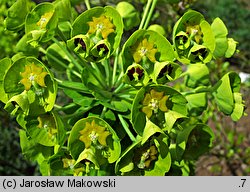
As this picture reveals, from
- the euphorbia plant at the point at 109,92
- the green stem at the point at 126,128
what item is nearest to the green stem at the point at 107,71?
the euphorbia plant at the point at 109,92

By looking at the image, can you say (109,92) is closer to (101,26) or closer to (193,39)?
(101,26)

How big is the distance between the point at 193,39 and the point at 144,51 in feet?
0.82

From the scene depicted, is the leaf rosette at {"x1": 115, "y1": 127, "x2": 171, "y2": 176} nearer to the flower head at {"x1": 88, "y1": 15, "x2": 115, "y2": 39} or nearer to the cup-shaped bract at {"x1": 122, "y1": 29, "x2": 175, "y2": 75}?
the cup-shaped bract at {"x1": 122, "y1": 29, "x2": 175, "y2": 75}

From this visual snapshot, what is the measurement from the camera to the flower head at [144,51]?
6.77 feet

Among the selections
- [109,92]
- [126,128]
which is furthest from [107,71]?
[126,128]

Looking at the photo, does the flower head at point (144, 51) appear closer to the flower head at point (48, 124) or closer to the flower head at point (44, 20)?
the flower head at point (44, 20)

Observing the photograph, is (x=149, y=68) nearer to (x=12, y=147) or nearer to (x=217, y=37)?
(x=217, y=37)

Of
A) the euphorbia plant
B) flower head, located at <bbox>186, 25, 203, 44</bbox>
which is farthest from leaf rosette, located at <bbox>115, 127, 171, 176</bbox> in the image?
flower head, located at <bbox>186, 25, 203, 44</bbox>

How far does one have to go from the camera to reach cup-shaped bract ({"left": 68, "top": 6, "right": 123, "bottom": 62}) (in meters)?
2.03

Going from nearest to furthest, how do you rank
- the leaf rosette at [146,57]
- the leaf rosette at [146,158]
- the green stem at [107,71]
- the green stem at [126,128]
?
the leaf rosette at [146,57]
the leaf rosette at [146,158]
the green stem at [126,128]
the green stem at [107,71]

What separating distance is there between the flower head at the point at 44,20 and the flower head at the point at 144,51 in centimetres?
41

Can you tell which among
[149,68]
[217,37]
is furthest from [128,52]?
[217,37]

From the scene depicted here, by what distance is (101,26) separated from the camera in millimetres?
2082

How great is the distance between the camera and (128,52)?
2.07 m
